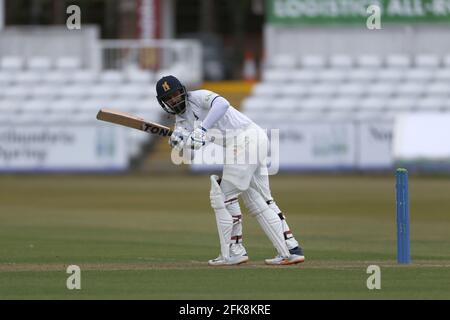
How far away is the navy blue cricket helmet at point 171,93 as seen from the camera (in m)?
12.0

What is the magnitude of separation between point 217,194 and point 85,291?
6.97ft

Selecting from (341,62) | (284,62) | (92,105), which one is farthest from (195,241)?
(284,62)

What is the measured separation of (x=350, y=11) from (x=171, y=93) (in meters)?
25.2

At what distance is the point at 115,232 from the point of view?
17.3 metres

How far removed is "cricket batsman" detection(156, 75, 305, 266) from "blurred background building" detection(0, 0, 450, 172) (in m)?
18.3

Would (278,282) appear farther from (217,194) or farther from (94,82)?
(94,82)

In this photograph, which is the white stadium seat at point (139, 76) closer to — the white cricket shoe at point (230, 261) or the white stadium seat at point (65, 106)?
the white stadium seat at point (65, 106)

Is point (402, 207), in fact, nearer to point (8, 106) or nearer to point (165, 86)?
point (165, 86)

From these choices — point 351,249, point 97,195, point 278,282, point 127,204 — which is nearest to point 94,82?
point 97,195

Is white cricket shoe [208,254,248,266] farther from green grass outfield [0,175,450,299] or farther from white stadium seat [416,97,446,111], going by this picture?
white stadium seat [416,97,446,111]

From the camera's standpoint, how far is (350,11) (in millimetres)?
36500

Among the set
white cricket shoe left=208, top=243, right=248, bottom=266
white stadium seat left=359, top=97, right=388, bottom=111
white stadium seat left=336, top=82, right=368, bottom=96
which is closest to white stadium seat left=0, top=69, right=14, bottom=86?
white stadium seat left=336, top=82, right=368, bottom=96

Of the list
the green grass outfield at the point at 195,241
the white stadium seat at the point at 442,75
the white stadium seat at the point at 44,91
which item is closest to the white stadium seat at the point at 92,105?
the white stadium seat at the point at 44,91

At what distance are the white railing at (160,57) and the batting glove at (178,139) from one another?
2482 centimetres
